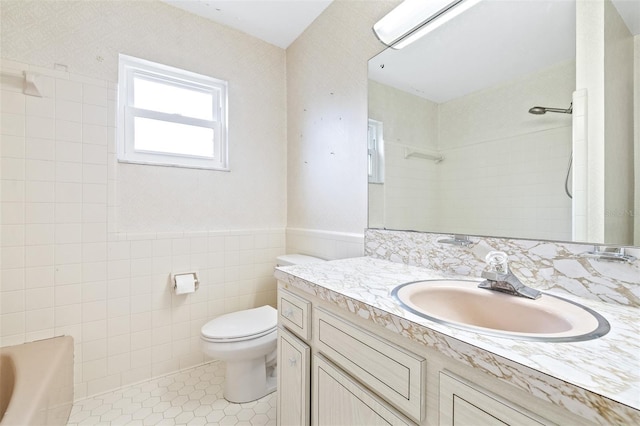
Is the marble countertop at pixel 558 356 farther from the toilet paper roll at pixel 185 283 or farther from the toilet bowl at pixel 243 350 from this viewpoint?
the toilet paper roll at pixel 185 283

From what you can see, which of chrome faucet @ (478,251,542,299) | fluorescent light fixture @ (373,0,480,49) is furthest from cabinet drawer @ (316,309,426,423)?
fluorescent light fixture @ (373,0,480,49)

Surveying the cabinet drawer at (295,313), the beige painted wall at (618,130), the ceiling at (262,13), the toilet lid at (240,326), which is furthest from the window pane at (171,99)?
the beige painted wall at (618,130)

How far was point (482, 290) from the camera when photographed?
89 cm

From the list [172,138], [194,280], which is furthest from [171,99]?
[194,280]

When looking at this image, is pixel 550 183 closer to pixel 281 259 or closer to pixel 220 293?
pixel 281 259

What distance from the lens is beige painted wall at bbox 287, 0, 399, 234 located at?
5.33 feet

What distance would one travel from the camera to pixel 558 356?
0.48m

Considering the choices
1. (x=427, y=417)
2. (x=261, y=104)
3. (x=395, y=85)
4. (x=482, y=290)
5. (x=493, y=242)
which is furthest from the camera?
(x=261, y=104)

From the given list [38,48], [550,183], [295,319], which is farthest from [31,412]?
[550,183]

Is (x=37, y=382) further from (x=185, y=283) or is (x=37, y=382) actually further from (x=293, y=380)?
(x=293, y=380)

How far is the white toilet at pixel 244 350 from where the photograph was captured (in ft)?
4.86

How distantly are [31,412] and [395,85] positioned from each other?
1.99 metres

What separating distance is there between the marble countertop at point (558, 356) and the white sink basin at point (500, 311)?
0.09 feet

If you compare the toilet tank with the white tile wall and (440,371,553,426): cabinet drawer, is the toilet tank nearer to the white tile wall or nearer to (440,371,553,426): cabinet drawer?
the white tile wall
